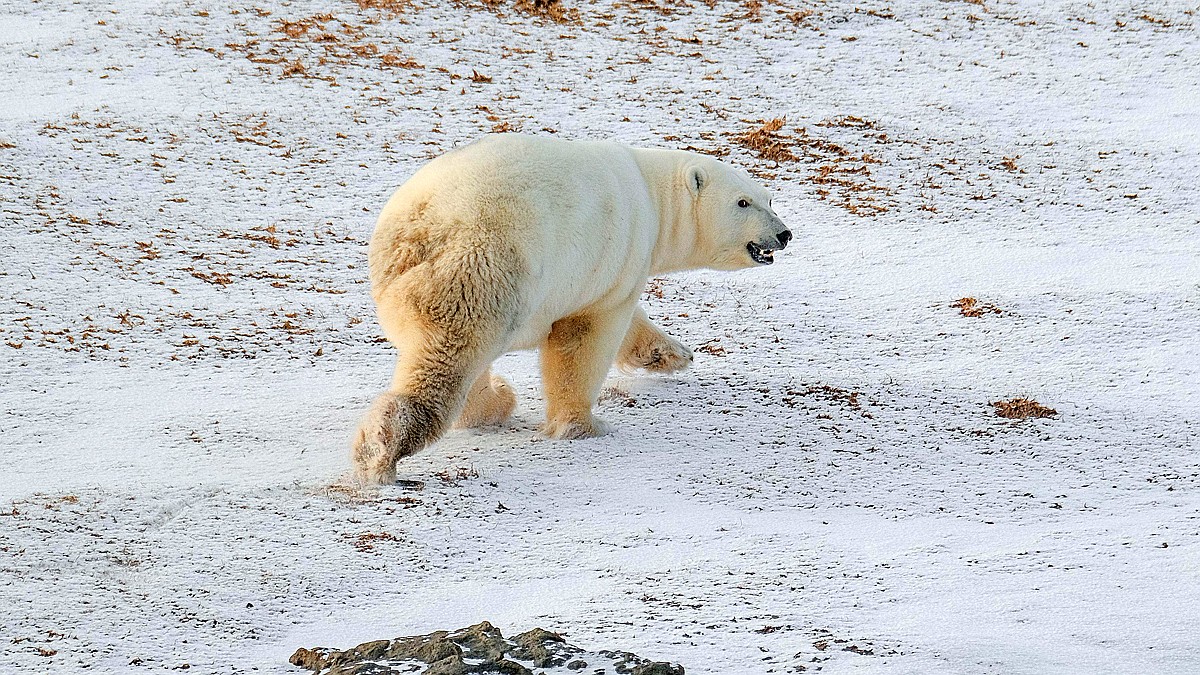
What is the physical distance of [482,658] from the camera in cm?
357

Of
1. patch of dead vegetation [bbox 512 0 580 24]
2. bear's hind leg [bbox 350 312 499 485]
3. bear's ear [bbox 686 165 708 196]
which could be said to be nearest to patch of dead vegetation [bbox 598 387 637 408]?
bear's ear [bbox 686 165 708 196]

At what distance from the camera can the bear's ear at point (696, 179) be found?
6434 millimetres

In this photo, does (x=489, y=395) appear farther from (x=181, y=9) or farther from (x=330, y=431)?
(x=181, y=9)

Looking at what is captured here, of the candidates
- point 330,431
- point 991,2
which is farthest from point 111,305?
point 991,2

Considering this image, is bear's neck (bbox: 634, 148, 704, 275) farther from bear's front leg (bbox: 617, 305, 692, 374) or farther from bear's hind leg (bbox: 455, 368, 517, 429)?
bear's hind leg (bbox: 455, 368, 517, 429)

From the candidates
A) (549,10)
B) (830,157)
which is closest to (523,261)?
(830,157)

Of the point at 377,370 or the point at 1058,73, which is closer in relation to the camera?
the point at 377,370

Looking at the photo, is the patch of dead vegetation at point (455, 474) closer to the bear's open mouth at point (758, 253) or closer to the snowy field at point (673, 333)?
the snowy field at point (673, 333)

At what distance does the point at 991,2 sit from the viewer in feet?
47.4

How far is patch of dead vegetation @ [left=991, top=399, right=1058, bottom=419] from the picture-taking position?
6637mm

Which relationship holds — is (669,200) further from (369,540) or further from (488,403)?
(369,540)

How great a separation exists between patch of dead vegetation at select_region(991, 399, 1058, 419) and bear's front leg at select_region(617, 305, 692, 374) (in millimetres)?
1683

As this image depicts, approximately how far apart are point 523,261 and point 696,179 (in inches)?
55.5

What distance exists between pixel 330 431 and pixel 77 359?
1.73 meters
